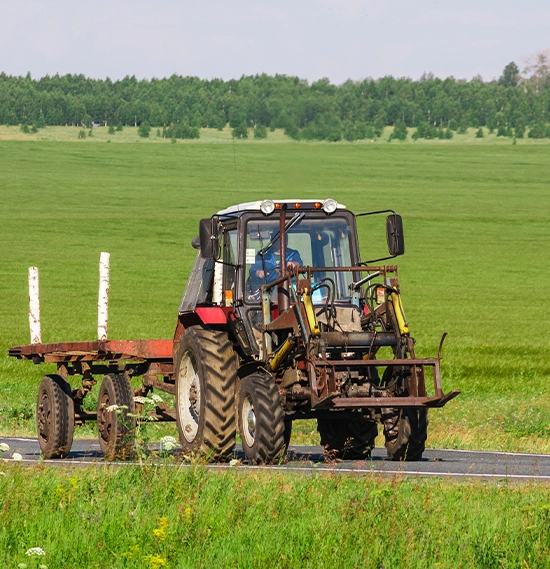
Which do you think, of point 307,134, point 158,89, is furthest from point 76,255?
point 307,134

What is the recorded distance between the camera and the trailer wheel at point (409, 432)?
42.0 ft

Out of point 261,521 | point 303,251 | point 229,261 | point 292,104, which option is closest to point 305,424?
point 292,104

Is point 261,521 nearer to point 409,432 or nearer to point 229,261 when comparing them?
point 409,432

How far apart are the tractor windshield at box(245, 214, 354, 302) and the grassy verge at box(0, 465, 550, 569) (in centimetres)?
350

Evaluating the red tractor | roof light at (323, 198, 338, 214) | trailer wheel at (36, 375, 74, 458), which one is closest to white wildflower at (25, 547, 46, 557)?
the red tractor

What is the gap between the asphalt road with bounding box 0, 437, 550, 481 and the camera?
11.5 m

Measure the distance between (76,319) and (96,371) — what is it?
3012 centimetres

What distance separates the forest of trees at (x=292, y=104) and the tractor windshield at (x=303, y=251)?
28.7ft

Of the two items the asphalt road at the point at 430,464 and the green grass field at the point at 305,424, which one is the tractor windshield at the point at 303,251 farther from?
the green grass field at the point at 305,424

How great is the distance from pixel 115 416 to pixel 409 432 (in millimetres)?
3148

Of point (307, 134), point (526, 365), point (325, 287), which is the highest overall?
point (307, 134)

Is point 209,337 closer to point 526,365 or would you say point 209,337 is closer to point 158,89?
point 526,365

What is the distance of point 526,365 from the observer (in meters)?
33.0

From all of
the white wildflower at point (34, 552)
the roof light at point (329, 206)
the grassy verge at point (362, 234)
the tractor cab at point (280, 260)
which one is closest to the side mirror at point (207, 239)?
the tractor cab at point (280, 260)
